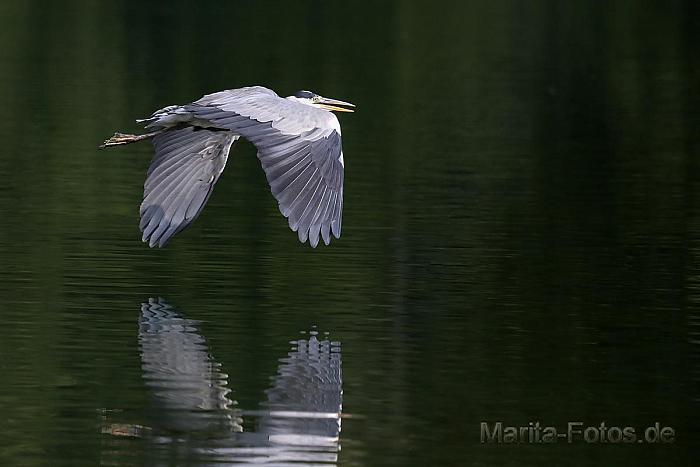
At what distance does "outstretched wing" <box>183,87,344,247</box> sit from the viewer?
32.7 ft

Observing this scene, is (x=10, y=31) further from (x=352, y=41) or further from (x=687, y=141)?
(x=687, y=141)

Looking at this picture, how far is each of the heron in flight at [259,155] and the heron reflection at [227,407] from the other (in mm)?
772

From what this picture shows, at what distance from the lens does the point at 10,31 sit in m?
34.6

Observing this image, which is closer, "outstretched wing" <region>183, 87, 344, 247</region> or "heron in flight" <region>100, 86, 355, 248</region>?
"outstretched wing" <region>183, 87, 344, 247</region>

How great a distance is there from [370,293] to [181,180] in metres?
1.56

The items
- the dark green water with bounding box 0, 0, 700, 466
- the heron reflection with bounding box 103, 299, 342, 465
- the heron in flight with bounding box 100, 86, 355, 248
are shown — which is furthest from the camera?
the heron in flight with bounding box 100, 86, 355, 248

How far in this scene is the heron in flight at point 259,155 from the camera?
1006 cm

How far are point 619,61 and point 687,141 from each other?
41.1 ft

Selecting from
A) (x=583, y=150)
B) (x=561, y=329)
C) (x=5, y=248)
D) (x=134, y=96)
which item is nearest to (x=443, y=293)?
(x=561, y=329)

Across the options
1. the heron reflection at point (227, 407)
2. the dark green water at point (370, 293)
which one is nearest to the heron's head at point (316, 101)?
the dark green water at point (370, 293)

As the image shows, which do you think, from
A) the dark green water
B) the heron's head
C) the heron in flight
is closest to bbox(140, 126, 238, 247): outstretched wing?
the heron in flight

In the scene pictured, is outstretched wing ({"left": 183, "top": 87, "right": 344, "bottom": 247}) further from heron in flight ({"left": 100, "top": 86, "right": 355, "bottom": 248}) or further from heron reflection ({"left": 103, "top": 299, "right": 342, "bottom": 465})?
heron reflection ({"left": 103, "top": 299, "right": 342, "bottom": 465})

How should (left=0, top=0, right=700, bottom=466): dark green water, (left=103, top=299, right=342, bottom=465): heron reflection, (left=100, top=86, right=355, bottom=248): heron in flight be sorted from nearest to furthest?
(left=103, top=299, right=342, bottom=465): heron reflection, (left=0, top=0, right=700, bottom=466): dark green water, (left=100, top=86, right=355, bottom=248): heron in flight

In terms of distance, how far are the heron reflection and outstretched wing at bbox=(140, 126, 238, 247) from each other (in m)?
1.43
